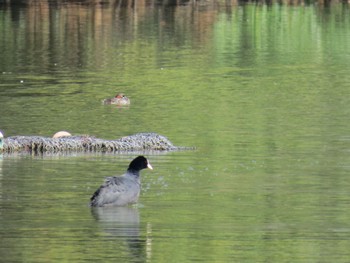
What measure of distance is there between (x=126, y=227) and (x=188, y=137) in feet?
29.6

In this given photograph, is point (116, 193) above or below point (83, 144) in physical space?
above

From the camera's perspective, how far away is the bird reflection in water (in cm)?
1491

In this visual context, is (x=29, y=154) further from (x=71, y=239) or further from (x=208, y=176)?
(x=71, y=239)

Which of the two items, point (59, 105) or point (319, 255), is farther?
point (59, 105)

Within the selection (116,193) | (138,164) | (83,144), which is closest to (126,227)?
(116,193)

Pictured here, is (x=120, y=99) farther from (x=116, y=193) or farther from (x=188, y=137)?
(x=116, y=193)

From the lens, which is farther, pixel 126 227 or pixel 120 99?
pixel 120 99

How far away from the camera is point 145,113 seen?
2977 centimetres

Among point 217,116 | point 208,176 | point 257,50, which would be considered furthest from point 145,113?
point 257,50

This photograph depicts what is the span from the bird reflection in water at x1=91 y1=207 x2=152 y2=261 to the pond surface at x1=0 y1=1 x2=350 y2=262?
21 mm

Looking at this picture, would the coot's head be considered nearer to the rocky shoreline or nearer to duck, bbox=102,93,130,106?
the rocky shoreline

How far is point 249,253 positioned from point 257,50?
3212cm

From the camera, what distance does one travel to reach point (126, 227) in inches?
637

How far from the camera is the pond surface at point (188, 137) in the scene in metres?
15.5
